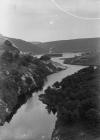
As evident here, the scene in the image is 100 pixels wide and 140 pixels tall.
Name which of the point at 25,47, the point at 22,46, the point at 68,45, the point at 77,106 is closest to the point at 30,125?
the point at 77,106

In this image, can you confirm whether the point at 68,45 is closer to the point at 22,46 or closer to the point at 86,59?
the point at 86,59

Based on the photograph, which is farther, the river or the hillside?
the hillside

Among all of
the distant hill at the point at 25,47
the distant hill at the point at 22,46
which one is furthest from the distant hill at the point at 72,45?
the distant hill at the point at 22,46

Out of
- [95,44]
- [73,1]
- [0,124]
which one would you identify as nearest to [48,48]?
[95,44]

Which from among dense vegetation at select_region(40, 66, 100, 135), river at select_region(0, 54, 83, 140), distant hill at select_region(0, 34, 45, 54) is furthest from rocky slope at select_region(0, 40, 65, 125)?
dense vegetation at select_region(40, 66, 100, 135)

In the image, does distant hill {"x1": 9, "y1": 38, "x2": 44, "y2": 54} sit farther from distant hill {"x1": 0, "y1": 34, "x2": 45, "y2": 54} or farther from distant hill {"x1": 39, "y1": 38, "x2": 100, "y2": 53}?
distant hill {"x1": 39, "y1": 38, "x2": 100, "y2": 53}

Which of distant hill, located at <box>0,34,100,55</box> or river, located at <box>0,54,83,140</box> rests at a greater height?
distant hill, located at <box>0,34,100,55</box>
